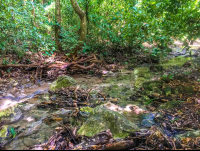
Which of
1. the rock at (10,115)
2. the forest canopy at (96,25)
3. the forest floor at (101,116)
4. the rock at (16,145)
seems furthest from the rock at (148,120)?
the forest canopy at (96,25)

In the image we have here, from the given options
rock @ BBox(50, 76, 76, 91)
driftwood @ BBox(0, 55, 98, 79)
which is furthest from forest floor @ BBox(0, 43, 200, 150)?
driftwood @ BBox(0, 55, 98, 79)

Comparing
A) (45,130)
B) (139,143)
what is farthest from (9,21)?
(139,143)

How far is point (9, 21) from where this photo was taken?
539 cm

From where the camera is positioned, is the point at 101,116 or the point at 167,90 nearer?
the point at 101,116

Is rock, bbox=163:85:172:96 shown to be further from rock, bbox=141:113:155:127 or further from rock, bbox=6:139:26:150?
rock, bbox=6:139:26:150

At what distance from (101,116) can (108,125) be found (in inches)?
8.3

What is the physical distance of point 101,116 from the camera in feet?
7.91

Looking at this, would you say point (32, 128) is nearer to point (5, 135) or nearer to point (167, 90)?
point (5, 135)

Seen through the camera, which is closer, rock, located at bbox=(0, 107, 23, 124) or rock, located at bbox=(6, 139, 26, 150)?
rock, located at bbox=(6, 139, 26, 150)

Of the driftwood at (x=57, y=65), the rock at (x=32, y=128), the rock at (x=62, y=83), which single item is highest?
the driftwood at (x=57, y=65)

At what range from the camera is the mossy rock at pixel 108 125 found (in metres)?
2.14

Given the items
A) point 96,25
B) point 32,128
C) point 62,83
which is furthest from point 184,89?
point 96,25

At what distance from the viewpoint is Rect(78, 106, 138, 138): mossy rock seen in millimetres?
2145

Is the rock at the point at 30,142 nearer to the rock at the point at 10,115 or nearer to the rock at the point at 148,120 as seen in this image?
the rock at the point at 10,115
